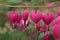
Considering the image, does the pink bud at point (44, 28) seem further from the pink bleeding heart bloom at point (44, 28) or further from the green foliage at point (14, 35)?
the green foliage at point (14, 35)

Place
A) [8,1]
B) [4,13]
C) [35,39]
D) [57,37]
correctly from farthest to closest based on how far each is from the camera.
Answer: [4,13] < [8,1] < [35,39] < [57,37]

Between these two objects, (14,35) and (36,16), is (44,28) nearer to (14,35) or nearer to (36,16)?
(36,16)

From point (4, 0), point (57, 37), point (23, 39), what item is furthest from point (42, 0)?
point (57, 37)

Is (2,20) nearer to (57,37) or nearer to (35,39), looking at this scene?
(35,39)

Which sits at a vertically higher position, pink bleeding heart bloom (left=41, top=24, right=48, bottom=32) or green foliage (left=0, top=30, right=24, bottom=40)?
Result: pink bleeding heart bloom (left=41, top=24, right=48, bottom=32)

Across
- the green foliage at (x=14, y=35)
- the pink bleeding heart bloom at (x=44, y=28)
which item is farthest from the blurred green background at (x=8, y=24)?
the pink bleeding heart bloom at (x=44, y=28)

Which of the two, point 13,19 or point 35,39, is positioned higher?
point 13,19

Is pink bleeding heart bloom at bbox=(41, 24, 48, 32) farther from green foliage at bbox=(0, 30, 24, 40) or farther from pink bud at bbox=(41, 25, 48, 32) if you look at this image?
green foliage at bbox=(0, 30, 24, 40)

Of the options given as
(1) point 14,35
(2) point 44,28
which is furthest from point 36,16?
(1) point 14,35

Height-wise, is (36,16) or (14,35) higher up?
(36,16)

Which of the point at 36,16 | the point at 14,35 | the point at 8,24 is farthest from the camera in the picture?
the point at 8,24

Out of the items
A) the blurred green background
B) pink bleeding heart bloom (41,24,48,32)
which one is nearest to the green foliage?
the blurred green background
